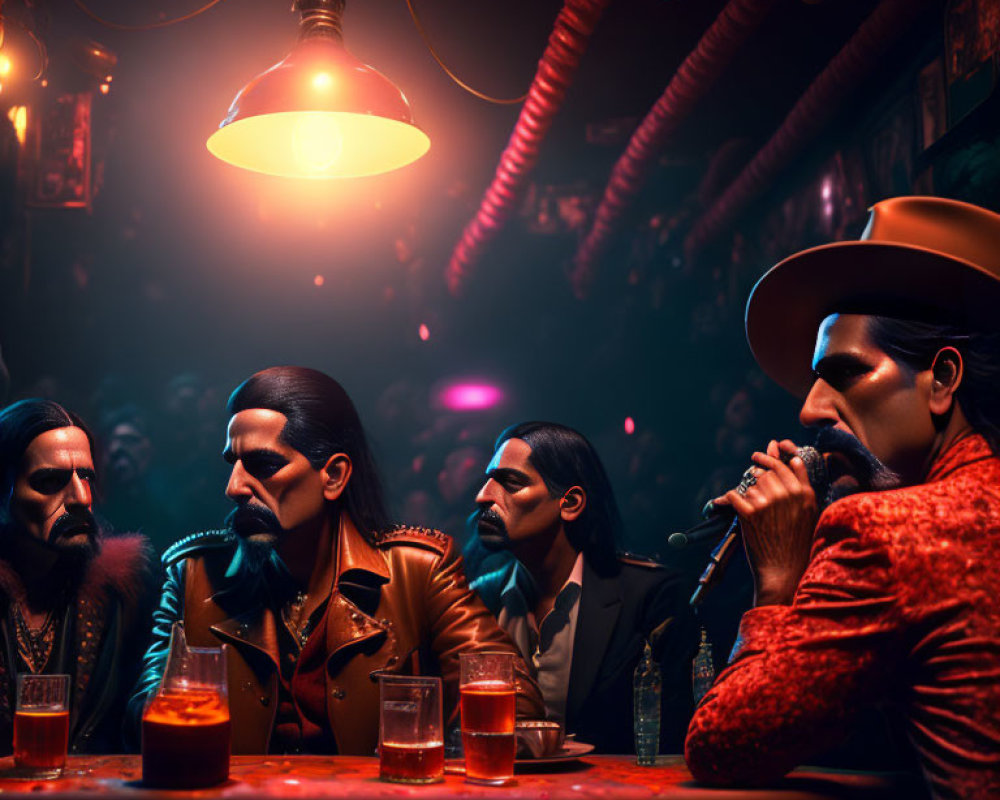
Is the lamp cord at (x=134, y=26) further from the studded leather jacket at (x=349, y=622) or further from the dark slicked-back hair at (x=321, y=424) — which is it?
the studded leather jacket at (x=349, y=622)

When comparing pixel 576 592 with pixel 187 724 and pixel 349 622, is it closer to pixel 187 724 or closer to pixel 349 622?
pixel 349 622

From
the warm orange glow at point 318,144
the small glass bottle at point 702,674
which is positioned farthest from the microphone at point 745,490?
the warm orange glow at point 318,144

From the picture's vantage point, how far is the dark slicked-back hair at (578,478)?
14.9 ft

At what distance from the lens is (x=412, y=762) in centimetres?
A: 224

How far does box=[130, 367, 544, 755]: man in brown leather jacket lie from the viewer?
3.45 metres

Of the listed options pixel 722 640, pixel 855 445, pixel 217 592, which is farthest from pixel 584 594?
pixel 855 445

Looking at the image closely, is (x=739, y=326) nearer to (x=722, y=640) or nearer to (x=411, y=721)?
(x=722, y=640)

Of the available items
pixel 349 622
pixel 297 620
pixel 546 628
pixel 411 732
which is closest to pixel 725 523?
pixel 411 732

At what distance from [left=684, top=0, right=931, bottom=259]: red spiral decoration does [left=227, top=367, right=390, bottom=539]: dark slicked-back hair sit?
2.39 metres

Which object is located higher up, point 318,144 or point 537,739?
point 318,144

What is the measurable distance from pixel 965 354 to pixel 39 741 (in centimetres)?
235

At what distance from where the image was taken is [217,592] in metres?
3.59

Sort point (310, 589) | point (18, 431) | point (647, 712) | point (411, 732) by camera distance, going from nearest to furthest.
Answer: point (411, 732) → point (647, 712) → point (310, 589) → point (18, 431)

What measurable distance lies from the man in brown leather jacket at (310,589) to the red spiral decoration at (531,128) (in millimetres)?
1851
